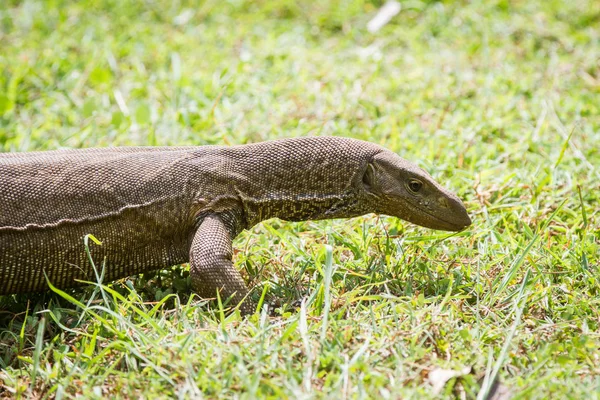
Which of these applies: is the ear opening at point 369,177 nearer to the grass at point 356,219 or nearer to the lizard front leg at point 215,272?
the grass at point 356,219

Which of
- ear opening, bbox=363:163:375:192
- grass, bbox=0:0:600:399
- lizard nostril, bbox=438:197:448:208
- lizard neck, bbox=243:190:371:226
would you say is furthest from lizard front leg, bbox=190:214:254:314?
lizard nostril, bbox=438:197:448:208

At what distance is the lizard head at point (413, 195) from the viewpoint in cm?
442

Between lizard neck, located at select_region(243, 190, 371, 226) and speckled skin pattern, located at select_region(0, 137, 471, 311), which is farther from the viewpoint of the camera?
lizard neck, located at select_region(243, 190, 371, 226)

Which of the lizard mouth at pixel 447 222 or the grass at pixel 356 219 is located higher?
the lizard mouth at pixel 447 222

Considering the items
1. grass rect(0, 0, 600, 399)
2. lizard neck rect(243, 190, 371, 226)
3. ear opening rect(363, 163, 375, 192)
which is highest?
ear opening rect(363, 163, 375, 192)

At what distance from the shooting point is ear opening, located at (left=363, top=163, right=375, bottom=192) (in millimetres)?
4508

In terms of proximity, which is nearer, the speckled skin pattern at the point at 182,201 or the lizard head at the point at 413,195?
the speckled skin pattern at the point at 182,201

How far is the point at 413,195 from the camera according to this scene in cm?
444

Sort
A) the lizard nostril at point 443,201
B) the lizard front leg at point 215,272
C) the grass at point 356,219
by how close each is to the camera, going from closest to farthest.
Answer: the grass at point 356,219 < the lizard front leg at point 215,272 < the lizard nostril at point 443,201

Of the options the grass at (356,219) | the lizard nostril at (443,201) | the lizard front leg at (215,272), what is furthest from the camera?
the lizard nostril at (443,201)

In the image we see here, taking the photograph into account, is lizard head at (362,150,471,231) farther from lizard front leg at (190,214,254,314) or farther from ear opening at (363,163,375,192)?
lizard front leg at (190,214,254,314)

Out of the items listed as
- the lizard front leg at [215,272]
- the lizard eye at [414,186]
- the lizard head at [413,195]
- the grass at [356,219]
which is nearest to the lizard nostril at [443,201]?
the lizard head at [413,195]

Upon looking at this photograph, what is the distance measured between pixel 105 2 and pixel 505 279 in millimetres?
6567

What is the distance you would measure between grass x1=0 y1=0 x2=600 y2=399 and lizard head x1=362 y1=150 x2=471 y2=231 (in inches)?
8.1
